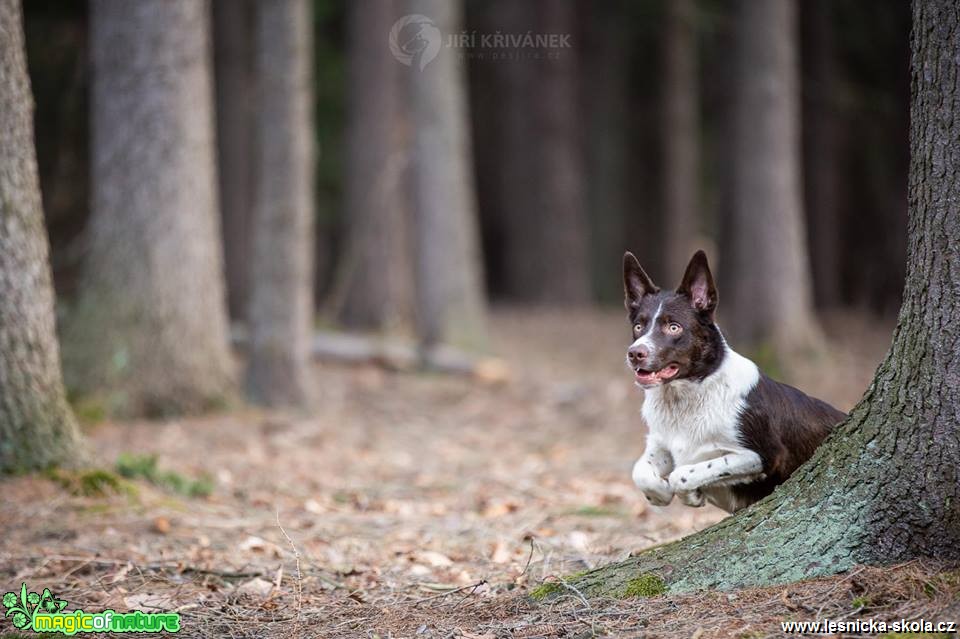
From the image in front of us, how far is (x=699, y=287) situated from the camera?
5066mm

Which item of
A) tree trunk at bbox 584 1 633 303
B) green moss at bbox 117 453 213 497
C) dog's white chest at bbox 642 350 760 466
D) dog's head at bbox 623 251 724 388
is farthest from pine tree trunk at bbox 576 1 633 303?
dog's white chest at bbox 642 350 760 466

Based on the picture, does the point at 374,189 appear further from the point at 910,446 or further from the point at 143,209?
the point at 910,446

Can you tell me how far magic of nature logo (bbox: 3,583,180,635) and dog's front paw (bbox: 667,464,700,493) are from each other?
2.47 m

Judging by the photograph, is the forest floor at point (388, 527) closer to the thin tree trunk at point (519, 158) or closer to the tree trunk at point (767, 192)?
the tree trunk at point (767, 192)

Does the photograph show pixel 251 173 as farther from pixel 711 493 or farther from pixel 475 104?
pixel 711 493

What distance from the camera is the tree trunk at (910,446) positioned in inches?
158

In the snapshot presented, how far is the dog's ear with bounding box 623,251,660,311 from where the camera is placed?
17.3 ft

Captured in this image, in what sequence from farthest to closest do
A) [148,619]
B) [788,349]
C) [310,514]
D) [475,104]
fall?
[475,104] → [788,349] → [310,514] → [148,619]

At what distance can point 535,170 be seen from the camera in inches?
906

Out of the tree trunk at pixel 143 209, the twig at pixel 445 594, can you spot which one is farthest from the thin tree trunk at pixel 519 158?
the twig at pixel 445 594

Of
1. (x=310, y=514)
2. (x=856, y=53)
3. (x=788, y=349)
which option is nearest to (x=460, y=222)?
(x=788, y=349)

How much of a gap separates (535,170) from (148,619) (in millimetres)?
19386

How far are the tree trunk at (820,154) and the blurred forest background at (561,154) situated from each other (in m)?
0.05

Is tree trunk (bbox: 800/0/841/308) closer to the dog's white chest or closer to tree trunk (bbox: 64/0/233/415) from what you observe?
tree trunk (bbox: 64/0/233/415)
